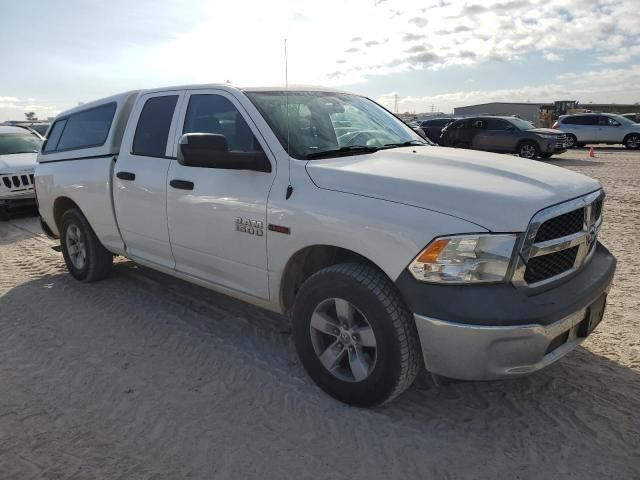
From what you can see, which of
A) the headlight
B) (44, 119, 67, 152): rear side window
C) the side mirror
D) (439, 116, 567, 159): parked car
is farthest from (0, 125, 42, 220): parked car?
(439, 116, 567, 159): parked car

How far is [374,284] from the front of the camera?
2.79 metres

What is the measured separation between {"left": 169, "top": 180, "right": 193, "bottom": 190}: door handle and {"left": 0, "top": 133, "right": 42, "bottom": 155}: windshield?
7960 millimetres

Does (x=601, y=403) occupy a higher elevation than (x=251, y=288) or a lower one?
lower

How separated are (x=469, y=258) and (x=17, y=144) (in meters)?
10.6

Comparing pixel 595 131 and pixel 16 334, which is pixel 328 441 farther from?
pixel 595 131

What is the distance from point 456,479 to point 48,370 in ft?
9.15

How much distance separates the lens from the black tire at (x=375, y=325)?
274 cm

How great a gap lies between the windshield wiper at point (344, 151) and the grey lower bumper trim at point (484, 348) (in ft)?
4.25

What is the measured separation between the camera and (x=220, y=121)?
380 centimetres

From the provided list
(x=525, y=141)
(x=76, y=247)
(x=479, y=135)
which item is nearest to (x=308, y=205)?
(x=76, y=247)

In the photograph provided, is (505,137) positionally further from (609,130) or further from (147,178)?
(147,178)

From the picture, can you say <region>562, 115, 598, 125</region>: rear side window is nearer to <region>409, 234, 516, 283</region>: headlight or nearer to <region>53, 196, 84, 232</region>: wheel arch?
<region>53, 196, 84, 232</region>: wheel arch

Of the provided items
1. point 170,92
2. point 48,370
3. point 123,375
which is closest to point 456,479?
point 123,375

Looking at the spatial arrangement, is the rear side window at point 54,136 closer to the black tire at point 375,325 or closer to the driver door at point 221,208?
the driver door at point 221,208
